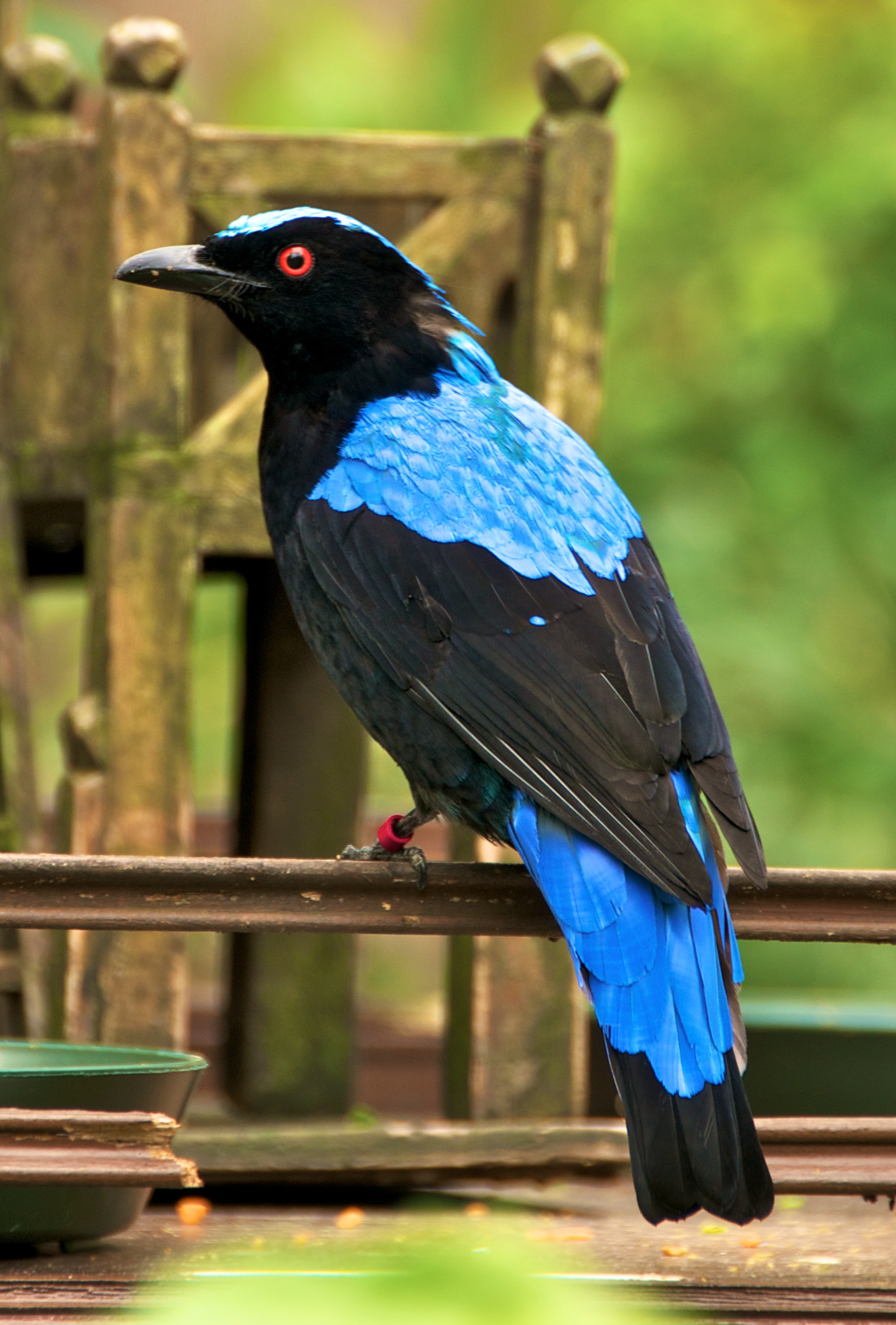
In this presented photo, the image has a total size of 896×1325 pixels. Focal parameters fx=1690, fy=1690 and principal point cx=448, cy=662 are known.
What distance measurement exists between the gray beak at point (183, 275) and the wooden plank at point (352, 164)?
1185 mm

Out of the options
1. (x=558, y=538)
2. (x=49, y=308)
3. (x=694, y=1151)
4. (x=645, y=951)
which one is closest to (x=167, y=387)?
(x=49, y=308)

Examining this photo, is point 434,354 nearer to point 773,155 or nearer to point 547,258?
point 547,258

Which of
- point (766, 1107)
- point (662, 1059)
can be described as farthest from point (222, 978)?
point (662, 1059)

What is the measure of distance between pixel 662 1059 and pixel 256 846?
2.99m

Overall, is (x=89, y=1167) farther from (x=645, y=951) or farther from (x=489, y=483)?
(x=489, y=483)

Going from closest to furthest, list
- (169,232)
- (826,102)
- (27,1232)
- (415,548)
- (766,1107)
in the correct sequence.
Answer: (415,548), (27,1232), (169,232), (766,1107), (826,102)

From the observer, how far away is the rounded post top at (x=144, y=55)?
409 cm

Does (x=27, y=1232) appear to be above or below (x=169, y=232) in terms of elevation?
below

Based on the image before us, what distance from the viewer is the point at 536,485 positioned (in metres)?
2.76

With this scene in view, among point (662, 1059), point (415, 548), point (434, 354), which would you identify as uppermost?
point (434, 354)

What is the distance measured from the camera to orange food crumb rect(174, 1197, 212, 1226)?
3.69 m

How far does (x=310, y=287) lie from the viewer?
3.02 meters

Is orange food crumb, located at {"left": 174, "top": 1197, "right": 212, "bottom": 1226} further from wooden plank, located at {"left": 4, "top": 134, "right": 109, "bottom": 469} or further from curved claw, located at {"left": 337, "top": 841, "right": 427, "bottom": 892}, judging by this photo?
wooden plank, located at {"left": 4, "top": 134, "right": 109, "bottom": 469}

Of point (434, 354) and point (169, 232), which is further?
point (169, 232)
